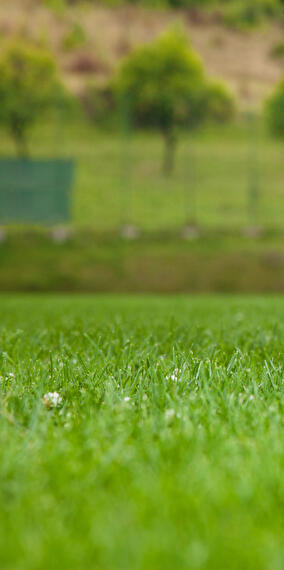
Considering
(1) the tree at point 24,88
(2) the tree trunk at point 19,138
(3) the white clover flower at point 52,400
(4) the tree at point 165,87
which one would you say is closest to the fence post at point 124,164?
(4) the tree at point 165,87

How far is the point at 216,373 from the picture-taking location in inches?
92.7

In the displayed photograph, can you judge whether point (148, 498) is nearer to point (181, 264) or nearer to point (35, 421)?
point (35, 421)

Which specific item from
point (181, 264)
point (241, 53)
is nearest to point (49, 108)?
point (181, 264)

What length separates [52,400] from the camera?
196 cm

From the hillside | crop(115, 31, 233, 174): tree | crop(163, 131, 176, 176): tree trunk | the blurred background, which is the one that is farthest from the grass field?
the hillside

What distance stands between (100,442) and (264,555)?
0.66 meters

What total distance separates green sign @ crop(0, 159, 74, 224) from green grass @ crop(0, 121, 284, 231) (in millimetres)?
1150

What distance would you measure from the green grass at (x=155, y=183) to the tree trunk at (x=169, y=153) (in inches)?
14.6

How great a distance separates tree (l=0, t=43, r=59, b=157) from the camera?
3180 cm

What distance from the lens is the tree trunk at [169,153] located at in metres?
29.0

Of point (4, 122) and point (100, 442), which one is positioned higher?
point (4, 122)

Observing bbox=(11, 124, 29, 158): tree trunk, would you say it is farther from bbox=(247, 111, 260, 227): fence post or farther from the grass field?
the grass field

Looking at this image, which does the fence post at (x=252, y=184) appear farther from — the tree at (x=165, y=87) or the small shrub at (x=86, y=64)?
the small shrub at (x=86, y=64)

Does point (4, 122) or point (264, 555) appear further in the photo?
point (4, 122)
